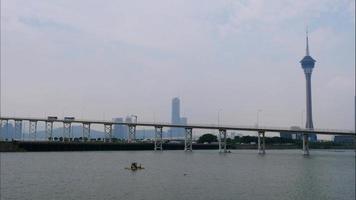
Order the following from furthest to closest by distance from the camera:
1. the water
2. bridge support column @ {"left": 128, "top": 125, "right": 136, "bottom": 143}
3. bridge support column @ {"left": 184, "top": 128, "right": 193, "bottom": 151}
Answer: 1. bridge support column @ {"left": 128, "top": 125, "right": 136, "bottom": 143}
2. bridge support column @ {"left": 184, "top": 128, "right": 193, "bottom": 151}
3. the water

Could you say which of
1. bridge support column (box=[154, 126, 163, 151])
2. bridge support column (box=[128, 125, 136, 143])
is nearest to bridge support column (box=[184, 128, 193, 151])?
bridge support column (box=[154, 126, 163, 151])

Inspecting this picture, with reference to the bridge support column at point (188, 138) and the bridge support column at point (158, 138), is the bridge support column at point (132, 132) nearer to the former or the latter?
the bridge support column at point (158, 138)

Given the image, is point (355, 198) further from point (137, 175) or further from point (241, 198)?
point (137, 175)

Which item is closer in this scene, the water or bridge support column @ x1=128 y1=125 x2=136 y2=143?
the water

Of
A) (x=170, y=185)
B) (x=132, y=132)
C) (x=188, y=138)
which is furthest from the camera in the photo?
(x=132, y=132)

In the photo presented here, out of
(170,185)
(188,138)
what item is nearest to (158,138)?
(188,138)

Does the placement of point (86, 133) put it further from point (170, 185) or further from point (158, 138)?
point (170, 185)

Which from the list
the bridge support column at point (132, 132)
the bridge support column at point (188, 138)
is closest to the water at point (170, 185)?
the bridge support column at point (188, 138)

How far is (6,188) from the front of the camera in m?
45.2

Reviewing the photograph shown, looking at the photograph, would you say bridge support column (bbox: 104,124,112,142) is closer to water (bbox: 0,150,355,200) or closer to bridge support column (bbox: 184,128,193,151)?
bridge support column (bbox: 184,128,193,151)

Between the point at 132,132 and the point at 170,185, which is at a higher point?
the point at 132,132

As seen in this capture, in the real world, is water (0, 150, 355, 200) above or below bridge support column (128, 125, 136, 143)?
below

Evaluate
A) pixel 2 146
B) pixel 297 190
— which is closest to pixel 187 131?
pixel 2 146

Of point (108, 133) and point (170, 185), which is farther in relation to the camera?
point (108, 133)
